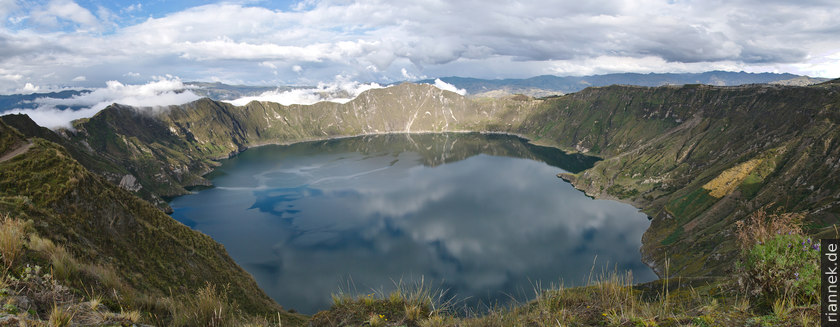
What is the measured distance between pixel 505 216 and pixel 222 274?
74867 mm

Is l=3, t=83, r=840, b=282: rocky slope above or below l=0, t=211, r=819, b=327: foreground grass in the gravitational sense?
below

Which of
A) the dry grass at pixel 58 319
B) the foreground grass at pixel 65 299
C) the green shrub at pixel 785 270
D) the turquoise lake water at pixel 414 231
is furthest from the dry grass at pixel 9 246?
the turquoise lake water at pixel 414 231

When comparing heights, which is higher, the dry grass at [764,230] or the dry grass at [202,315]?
the dry grass at [764,230]

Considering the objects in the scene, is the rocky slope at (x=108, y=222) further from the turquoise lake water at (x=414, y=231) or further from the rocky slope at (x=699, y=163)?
the rocky slope at (x=699, y=163)

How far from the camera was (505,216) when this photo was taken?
96.2 m

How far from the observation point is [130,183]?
11644cm

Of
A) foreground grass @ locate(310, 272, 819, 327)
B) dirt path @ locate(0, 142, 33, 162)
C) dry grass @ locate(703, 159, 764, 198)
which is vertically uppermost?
dirt path @ locate(0, 142, 33, 162)

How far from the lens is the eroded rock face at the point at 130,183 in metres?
114

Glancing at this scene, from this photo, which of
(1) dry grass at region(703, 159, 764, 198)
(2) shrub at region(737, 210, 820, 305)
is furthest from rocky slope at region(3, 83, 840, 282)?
(2) shrub at region(737, 210, 820, 305)

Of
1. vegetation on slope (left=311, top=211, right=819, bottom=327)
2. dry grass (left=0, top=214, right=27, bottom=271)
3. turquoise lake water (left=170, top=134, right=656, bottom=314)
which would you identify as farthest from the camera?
turquoise lake water (left=170, top=134, right=656, bottom=314)

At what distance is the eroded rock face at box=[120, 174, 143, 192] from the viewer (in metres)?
114

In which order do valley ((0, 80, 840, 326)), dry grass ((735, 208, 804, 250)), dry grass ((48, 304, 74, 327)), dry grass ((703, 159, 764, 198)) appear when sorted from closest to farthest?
dry grass ((48, 304, 74, 327))
dry grass ((735, 208, 804, 250))
valley ((0, 80, 840, 326))
dry grass ((703, 159, 764, 198))

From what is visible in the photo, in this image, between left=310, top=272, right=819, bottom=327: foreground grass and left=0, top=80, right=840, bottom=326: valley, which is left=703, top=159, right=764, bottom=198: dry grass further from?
left=310, top=272, right=819, bottom=327: foreground grass

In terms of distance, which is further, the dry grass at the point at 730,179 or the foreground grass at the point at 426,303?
the dry grass at the point at 730,179
